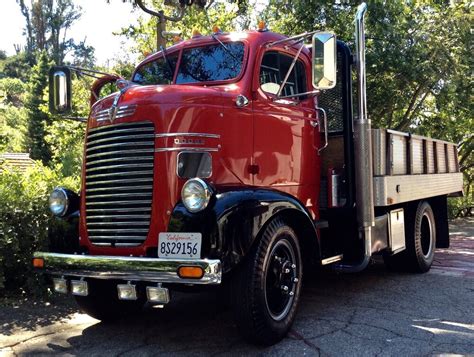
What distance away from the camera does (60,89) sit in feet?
17.1

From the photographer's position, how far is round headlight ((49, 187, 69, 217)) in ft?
15.0

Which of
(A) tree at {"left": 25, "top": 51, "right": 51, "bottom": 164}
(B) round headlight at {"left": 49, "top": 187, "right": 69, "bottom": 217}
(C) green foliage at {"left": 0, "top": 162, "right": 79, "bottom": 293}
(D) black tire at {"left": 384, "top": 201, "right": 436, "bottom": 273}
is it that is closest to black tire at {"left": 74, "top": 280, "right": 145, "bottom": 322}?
(B) round headlight at {"left": 49, "top": 187, "right": 69, "bottom": 217}

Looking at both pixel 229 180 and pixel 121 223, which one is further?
pixel 229 180

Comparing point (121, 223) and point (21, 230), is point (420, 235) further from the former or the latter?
point (21, 230)

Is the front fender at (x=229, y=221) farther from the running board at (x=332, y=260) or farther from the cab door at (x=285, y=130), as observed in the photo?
the running board at (x=332, y=260)

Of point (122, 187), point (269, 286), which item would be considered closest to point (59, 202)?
point (122, 187)

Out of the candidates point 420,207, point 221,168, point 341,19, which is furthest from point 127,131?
point 341,19

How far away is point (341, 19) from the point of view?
38.4 ft

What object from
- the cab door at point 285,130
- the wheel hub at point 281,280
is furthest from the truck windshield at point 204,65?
the wheel hub at point 281,280

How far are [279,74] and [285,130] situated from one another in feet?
1.95

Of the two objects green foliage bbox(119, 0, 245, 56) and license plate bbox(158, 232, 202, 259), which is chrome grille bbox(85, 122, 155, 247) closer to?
license plate bbox(158, 232, 202, 259)

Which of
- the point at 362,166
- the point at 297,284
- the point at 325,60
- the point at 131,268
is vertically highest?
→ the point at 325,60

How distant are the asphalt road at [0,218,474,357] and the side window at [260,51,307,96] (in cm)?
223

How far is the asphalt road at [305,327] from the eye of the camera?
163 inches
